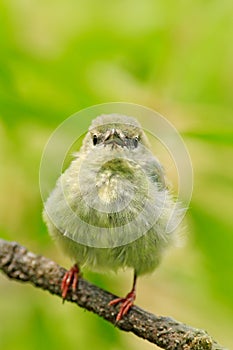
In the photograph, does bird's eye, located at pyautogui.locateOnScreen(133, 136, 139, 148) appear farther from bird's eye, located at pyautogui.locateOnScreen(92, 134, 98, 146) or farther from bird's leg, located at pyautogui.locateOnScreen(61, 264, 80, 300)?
bird's leg, located at pyautogui.locateOnScreen(61, 264, 80, 300)

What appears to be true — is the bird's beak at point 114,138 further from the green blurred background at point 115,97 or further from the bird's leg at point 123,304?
the bird's leg at point 123,304

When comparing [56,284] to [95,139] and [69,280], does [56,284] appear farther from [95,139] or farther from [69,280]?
[95,139]

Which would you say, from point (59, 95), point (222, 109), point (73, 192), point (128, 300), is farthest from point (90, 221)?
point (222, 109)

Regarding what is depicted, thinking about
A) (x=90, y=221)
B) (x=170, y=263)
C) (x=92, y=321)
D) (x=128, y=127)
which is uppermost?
(x=128, y=127)

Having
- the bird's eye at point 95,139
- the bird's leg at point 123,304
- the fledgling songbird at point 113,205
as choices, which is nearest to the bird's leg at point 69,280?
the fledgling songbird at point 113,205

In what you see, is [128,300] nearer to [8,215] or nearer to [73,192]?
[73,192]

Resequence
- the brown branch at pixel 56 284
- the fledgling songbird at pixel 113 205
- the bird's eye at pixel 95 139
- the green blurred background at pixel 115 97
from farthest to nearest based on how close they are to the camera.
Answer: the bird's eye at pixel 95 139, the fledgling songbird at pixel 113 205, the green blurred background at pixel 115 97, the brown branch at pixel 56 284

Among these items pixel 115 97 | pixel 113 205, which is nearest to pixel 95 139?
pixel 115 97

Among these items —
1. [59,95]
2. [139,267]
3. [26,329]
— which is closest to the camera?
[59,95]
